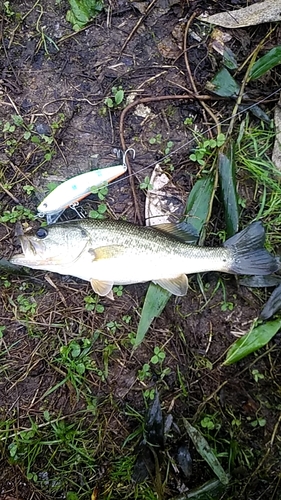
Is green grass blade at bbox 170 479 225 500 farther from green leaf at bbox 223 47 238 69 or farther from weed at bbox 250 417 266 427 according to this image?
green leaf at bbox 223 47 238 69

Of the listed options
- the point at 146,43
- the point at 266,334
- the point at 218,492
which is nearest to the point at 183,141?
the point at 146,43

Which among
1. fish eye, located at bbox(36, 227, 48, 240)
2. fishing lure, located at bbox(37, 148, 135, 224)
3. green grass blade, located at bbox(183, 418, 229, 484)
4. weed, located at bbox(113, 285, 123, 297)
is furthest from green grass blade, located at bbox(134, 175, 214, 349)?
fish eye, located at bbox(36, 227, 48, 240)

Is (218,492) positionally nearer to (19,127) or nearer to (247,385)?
(247,385)

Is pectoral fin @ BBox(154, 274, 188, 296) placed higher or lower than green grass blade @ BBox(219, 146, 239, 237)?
lower

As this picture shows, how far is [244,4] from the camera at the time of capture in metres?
4.01

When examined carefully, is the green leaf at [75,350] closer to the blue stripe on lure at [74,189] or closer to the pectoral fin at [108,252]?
the pectoral fin at [108,252]

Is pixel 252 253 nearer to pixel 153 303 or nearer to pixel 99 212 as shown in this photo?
pixel 153 303

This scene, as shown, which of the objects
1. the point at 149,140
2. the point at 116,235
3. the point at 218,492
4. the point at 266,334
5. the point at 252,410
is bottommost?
the point at 218,492

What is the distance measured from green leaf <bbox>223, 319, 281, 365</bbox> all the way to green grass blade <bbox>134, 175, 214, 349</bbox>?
561 millimetres

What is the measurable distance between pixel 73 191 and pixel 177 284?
3.17 feet

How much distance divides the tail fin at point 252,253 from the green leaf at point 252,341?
1.27 ft

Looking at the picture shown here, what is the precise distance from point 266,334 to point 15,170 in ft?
6.99

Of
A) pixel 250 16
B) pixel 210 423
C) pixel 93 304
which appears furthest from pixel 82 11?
A: pixel 210 423

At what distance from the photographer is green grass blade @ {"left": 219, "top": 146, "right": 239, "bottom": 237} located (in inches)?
149
